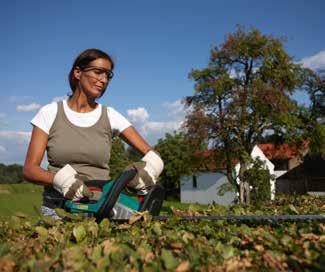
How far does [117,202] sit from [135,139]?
1223 millimetres

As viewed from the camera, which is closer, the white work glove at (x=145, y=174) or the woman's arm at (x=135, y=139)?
the white work glove at (x=145, y=174)

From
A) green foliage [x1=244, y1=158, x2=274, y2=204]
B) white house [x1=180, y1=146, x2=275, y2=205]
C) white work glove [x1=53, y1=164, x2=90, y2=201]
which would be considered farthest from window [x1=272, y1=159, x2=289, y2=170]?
white work glove [x1=53, y1=164, x2=90, y2=201]

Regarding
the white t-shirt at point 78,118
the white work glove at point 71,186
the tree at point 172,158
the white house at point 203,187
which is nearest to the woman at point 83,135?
the white t-shirt at point 78,118

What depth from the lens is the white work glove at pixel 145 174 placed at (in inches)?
117

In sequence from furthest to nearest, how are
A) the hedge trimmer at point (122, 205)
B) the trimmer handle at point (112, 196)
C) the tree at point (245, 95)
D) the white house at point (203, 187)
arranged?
the white house at point (203, 187) → the tree at point (245, 95) → the trimmer handle at point (112, 196) → the hedge trimmer at point (122, 205)

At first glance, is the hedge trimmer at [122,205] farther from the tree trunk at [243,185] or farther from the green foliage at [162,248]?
the tree trunk at [243,185]

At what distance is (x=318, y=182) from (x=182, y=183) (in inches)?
820

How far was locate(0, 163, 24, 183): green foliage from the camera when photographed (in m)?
103

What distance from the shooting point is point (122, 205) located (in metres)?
2.65

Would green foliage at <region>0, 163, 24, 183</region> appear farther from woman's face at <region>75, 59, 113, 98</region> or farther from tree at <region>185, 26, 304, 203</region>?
woman's face at <region>75, 59, 113, 98</region>

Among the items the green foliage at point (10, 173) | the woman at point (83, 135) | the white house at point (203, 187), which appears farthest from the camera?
the green foliage at point (10, 173)

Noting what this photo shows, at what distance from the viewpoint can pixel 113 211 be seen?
2.61m

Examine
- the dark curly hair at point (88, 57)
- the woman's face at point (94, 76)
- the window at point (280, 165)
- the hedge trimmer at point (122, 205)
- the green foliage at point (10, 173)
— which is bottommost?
the hedge trimmer at point (122, 205)

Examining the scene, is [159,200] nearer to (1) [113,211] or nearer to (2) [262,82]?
(1) [113,211]
